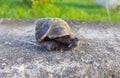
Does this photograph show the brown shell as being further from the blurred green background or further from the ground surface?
the blurred green background

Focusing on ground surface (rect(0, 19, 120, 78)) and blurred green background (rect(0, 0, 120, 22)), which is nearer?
ground surface (rect(0, 19, 120, 78))

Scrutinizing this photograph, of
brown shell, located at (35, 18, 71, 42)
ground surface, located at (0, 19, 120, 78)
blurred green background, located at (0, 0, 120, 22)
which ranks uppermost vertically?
brown shell, located at (35, 18, 71, 42)

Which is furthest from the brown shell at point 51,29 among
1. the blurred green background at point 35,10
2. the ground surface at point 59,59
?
the blurred green background at point 35,10

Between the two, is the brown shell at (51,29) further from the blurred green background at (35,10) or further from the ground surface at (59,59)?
the blurred green background at (35,10)

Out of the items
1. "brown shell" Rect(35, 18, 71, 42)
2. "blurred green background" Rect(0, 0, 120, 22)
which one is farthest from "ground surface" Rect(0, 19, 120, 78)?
"blurred green background" Rect(0, 0, 120, 22)

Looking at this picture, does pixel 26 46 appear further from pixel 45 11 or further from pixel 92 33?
pixel 45 11

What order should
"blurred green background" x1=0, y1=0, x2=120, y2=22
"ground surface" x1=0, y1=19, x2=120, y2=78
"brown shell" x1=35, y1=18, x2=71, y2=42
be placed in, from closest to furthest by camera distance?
1. "ground surface" x1=0, y1=19, x2=120, y2=78
2. "brown shell" x1=35, y1=18, x2=71, y2=42
3. "blurred green background" x1=0, y1=0, x2=120, y2=22

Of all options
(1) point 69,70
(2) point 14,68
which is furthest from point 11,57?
(1) point 69,70

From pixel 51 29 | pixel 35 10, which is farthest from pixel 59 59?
pixel 35 10
